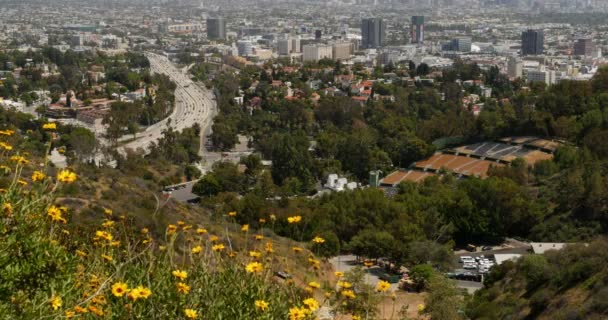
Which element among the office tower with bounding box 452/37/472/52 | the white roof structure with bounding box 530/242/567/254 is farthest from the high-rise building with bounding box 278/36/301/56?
the white roof structure with bounding box 530/242/567/254

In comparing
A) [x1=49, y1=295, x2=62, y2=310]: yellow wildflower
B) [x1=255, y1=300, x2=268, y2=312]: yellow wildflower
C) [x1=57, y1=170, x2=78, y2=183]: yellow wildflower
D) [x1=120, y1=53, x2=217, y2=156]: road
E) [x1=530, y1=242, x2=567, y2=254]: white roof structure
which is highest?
[x1=57, y1=170, x2=78, y2=183]: yellow wildflower

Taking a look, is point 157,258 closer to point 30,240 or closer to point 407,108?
point 30,240

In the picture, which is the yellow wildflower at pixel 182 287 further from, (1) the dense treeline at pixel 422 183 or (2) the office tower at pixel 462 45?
(2) the office tower at pixel 462 45

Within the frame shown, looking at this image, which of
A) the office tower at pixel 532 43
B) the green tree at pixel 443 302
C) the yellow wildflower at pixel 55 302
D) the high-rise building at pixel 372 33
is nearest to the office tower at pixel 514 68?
the office tower at pixel 532 43

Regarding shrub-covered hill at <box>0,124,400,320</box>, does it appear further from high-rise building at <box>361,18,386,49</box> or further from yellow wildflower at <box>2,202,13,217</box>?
high-rise building at <box>361,18,386,49</box>

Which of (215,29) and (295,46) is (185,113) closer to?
(295,46)

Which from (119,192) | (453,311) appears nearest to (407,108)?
(119,192)

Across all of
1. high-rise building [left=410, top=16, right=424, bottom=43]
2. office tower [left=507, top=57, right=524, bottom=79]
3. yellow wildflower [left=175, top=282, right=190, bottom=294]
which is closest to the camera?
yellow wildflower [left=175, top=282, right=190, bottom=294]
